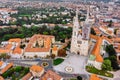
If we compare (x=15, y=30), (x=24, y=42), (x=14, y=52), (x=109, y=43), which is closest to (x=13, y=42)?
(x=24, y=42)

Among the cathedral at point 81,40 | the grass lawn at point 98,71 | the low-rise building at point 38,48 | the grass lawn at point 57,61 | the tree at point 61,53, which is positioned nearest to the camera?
the grass lawn at point 98,71

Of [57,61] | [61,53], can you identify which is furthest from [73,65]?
[61,53]

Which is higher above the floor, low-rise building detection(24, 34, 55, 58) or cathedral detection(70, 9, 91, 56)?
cathedral detection(70, 9, 91, 56)

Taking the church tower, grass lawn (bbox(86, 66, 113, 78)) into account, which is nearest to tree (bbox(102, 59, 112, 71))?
grass lawn (bbox(86, 66, 113, 78))

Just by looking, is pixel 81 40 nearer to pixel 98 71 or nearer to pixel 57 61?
pixel 57 61

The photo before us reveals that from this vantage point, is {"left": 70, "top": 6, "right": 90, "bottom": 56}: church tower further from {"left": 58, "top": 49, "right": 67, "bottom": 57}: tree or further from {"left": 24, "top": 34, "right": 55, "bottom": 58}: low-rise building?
{"left": 24, "top": 34, "right": 55, "bottom": 58}: low-rise building

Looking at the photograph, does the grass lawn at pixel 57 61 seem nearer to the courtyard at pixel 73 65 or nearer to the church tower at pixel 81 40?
the courtyard at pixel 73 65

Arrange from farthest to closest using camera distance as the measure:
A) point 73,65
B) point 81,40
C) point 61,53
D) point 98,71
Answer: point 61,53, point 81,40, point 73,65, point 98,71

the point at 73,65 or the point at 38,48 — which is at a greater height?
the point at 38,48

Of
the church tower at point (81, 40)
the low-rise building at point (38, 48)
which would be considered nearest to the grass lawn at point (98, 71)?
the church tower at point (81, 40)
